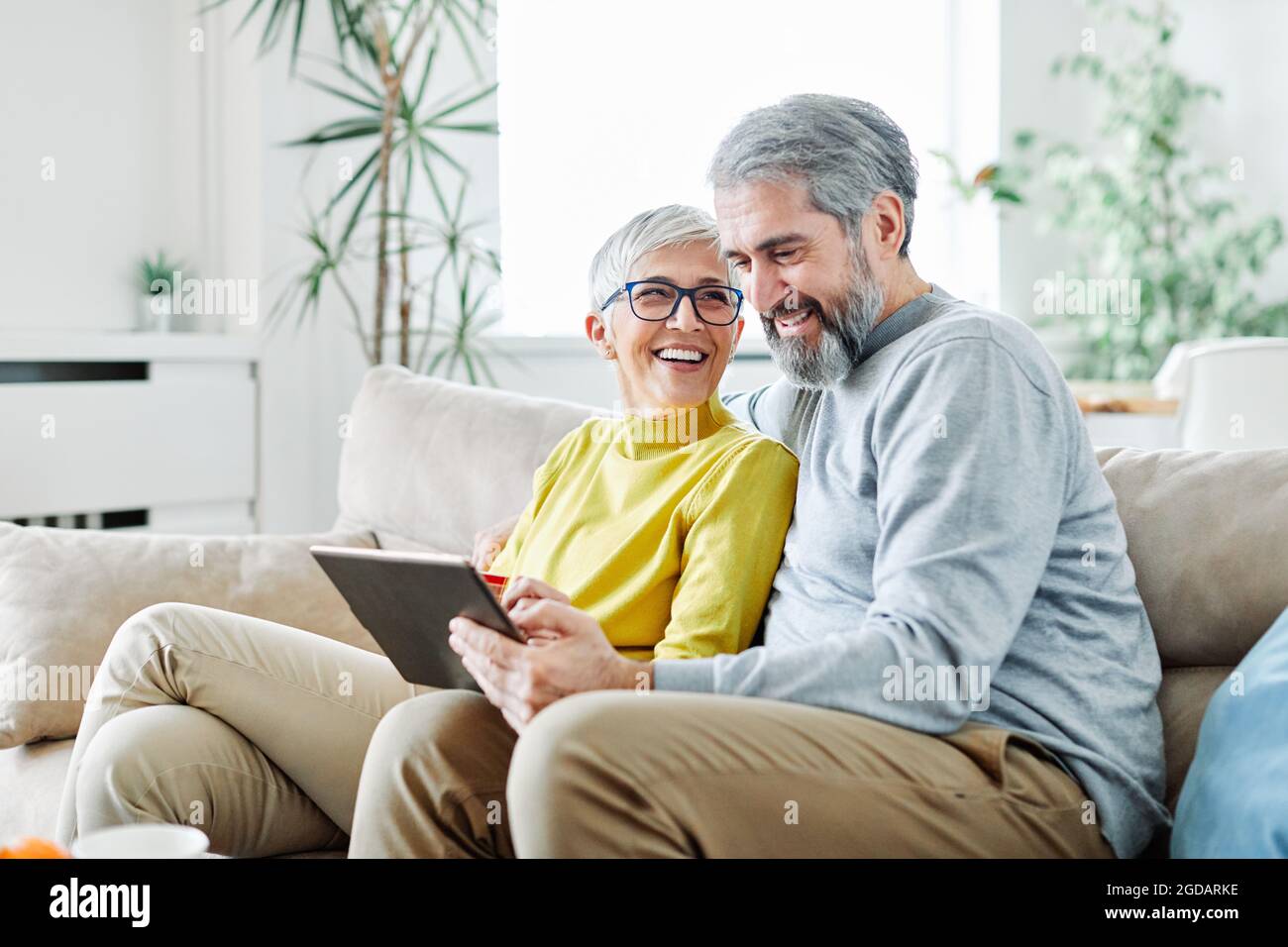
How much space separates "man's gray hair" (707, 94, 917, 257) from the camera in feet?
4.72

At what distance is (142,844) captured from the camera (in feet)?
3.47

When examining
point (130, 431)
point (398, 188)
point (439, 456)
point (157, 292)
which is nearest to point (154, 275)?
point (157, 292)

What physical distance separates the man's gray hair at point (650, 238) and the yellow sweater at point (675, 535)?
0.19 meters

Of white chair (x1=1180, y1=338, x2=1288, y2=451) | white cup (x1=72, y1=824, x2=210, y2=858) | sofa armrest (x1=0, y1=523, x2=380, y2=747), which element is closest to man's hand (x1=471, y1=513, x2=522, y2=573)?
sofa armrest (x1=0, y1=523, x2=380, y2=747)

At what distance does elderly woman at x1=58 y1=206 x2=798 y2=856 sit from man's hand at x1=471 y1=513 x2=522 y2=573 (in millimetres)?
126

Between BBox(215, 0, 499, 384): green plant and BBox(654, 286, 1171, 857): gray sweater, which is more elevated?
BBox(215, 0, 499, 384): green plant

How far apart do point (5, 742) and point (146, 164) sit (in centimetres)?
188

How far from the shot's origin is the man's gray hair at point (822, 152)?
144 cm

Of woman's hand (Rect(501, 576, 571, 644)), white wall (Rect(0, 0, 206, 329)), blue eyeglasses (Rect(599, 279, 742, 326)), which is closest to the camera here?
woman's hand (Rect(501, 576, 571, 644))

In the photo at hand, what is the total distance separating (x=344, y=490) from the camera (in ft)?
7.72

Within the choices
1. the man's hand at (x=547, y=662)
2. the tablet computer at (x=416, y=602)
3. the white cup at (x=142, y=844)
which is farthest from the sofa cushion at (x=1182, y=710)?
→ the white cup at (x=142, y=844)

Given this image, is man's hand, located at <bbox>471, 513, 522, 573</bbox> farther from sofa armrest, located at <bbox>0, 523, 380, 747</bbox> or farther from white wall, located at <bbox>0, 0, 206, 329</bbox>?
white wall, located at <bbox>0, 0, 206, 329</bbox>

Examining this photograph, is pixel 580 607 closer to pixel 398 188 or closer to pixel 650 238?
pixel 650 238

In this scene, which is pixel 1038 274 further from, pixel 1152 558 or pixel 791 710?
pixel 791 710
